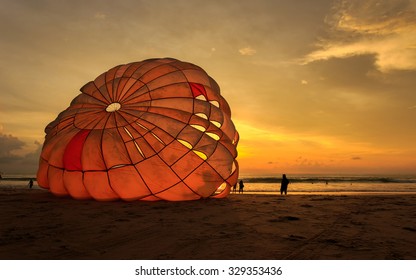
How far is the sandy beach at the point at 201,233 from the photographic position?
4730 millimetres

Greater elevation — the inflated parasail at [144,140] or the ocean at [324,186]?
the inflated parasail at [144,140]

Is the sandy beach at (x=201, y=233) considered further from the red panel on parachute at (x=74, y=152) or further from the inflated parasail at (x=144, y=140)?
the red panel on parachute at (x=74, y=152)

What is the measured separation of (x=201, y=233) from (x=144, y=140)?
4880mm

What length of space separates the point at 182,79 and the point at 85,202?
5.33 meters

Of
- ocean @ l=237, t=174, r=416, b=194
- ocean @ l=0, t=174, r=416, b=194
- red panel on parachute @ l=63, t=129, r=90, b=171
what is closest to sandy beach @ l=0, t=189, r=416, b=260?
red panel on parachute @ l=63, t=129, r=90, b=171

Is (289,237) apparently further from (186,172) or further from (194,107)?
(194,107)

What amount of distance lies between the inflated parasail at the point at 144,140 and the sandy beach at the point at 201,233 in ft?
3.20

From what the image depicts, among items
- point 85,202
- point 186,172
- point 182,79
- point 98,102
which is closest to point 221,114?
point 182,79

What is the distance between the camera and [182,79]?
11.4 meters

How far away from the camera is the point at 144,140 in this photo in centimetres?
1003

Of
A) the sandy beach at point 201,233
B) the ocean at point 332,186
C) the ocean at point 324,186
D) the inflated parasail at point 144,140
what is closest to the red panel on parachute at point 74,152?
the inflated parasail at point 144,140

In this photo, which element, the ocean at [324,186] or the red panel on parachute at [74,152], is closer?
the red panel on parachute at [74,152]

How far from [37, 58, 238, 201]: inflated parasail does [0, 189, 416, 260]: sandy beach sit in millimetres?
976

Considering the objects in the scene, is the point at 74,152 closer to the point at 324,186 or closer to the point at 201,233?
the point at 201,233
